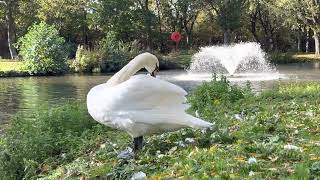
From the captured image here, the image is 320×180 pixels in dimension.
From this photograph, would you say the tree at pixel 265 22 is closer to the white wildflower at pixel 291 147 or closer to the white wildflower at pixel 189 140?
the white wildflower at pixel 189 140

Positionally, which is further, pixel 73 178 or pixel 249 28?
pixel 249 28

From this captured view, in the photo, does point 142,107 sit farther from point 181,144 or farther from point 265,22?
point 265,22

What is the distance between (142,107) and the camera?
6.90 m

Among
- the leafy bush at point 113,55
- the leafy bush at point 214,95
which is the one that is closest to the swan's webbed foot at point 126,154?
the leafy bush at point 214,95

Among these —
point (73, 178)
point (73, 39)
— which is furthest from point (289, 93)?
point (73, 39)

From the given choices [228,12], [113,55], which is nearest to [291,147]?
[113,55]

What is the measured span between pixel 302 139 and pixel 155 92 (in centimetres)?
214

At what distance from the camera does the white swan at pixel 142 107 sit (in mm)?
6816

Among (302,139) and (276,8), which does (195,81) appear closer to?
(302,139)

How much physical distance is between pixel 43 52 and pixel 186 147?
34.7 m

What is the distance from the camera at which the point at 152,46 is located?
63.0 metres

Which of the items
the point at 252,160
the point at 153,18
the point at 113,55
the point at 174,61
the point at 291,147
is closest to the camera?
the point at 252,160

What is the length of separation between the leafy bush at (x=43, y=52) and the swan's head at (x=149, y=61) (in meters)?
33.6

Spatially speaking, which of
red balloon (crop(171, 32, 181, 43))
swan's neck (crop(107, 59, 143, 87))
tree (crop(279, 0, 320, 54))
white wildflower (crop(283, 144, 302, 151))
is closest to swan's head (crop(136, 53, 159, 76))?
swan's neck (crop(107, 59, 143, 87))
